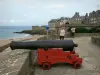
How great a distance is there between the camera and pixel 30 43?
25.8 ft

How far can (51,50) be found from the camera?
8.03 m

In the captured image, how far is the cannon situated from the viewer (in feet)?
25.8

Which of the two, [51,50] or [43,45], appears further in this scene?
[51,50]

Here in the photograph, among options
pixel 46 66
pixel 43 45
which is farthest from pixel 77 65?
pixel 43 45

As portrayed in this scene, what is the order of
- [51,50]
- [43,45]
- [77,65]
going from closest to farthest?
1. [43,45]
2. [51,50]
3. [77,65]

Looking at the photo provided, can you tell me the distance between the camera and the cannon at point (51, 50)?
7.87 metres

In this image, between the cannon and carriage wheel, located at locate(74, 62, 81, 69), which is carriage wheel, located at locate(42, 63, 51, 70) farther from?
carriage wheel, located at locate(74, 62, 81, 69)

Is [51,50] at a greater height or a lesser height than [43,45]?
lesser

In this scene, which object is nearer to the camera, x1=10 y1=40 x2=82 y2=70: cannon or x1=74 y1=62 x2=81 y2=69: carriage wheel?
x1=10 y1=40 x2=82 y2=70: cannon

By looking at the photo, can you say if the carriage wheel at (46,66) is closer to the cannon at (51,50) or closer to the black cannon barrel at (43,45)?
the cannon at (51,50)

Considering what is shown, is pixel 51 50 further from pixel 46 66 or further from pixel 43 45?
pixel 46 66

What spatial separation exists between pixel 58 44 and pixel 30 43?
95 cm

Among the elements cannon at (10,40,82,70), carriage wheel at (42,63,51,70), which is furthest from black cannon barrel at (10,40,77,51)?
carriage wheel at (42,63,51,70)

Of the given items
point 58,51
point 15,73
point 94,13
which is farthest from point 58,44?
point 94,13
